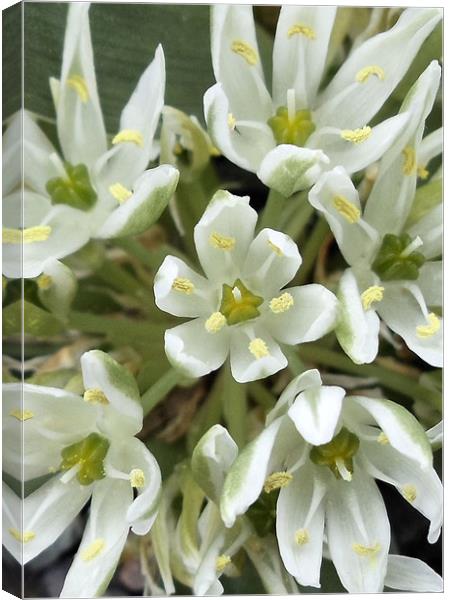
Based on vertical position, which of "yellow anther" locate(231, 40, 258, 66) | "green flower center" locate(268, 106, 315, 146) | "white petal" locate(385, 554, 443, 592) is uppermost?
"yellow anther" locate(231, 40, 258, 66)

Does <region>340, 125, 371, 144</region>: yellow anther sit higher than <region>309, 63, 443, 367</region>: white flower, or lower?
higher

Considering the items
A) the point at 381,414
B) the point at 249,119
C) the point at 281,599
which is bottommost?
the point at 281,599

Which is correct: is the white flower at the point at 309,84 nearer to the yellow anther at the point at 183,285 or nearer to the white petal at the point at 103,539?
the yellow anther at the point at 183,285

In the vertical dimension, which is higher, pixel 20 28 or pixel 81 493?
pixel 20 28

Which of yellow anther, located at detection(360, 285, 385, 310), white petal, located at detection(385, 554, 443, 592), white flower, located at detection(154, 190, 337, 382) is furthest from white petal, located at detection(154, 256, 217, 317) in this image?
white petal, located at detection(385, 554, 443, 592)

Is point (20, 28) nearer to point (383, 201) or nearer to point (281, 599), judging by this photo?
point (383, 201)

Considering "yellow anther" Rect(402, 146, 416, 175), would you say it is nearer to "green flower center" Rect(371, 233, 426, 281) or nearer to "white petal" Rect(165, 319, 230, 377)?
"green flower center" Rect(371, 233, 426, 281)

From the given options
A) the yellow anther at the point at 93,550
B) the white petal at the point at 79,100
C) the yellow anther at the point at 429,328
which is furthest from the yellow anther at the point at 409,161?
the yellow anther at the point at 93,550

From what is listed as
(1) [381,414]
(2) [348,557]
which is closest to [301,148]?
A: (1) [381,414]
